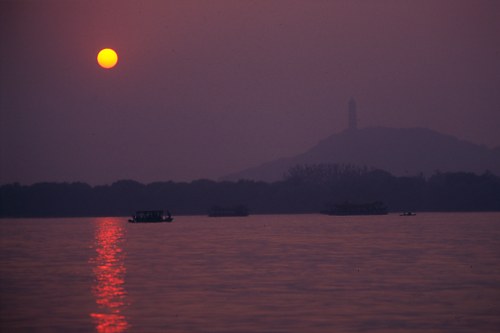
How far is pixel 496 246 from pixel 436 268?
24516 millimetres

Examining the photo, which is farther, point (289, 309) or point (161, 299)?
point (161, 299)

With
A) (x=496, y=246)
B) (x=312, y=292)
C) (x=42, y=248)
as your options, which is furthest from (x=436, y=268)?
(x=42, y=248)

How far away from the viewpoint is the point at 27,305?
37562 millimetres

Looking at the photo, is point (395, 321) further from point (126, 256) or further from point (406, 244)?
point (406, 244)

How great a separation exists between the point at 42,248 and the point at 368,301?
1963 inches

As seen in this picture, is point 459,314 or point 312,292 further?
point 312,292

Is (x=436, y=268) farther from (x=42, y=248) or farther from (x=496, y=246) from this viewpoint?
(x=42, y=248)

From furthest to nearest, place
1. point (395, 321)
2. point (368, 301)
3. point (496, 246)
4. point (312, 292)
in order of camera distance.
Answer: point (496, 246) < point (312, 292) < point (368, 301) < point (395, 321)

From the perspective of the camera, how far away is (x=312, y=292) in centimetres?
4097


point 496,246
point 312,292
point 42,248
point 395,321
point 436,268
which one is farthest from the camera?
point 42,248

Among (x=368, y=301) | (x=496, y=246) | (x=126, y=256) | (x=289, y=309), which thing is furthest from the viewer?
(x=496, y=246)

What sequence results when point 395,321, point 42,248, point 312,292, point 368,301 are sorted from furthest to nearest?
point 42,248 → point 312,292 → point 368,301 → point 395,321

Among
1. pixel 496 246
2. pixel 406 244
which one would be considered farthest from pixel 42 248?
pixel 496 246

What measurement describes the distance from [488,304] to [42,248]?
5338 centimetres
